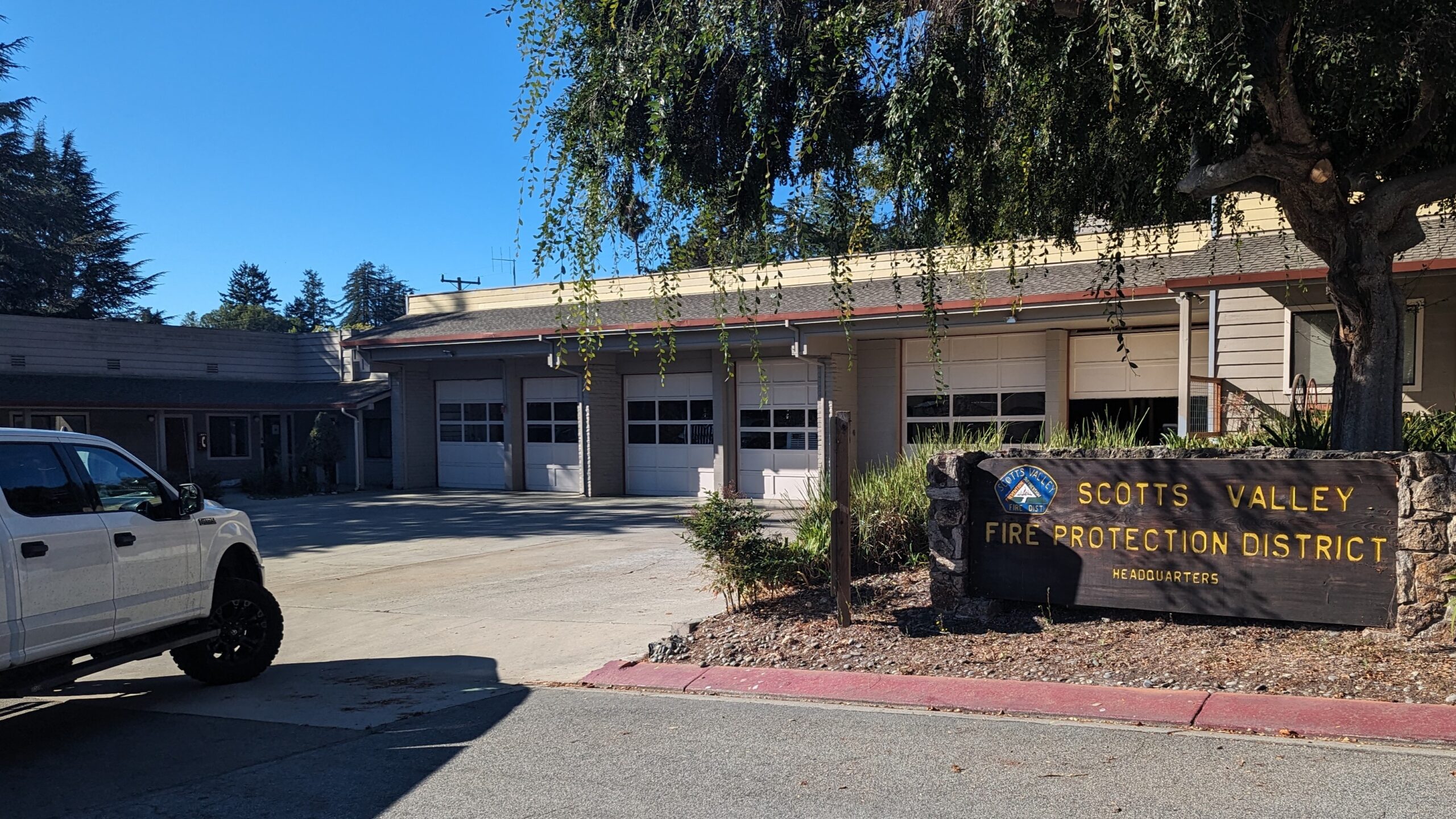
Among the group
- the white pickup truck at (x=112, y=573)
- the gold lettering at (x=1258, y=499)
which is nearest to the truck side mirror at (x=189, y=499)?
the white pickup truck at (x=112, y=573)

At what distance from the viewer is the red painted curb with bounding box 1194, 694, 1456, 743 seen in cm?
567

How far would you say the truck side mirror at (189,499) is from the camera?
7586 millimetres

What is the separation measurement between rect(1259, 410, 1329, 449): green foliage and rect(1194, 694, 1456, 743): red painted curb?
10.6 feet

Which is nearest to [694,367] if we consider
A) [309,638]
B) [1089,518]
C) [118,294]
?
[309,638]

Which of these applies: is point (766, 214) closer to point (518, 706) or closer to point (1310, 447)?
point (518, 706)

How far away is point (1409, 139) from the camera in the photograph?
26.9ft

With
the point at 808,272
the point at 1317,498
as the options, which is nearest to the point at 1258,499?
the point at 1317,498

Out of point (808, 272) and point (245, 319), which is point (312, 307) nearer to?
point (245, 319)

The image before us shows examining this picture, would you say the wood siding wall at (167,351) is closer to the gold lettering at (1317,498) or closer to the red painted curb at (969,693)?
the red painted curb at (969,693)

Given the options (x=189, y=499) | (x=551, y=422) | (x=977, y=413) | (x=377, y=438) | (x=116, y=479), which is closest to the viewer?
(x=116, y=479)

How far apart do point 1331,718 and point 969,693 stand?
2.06 metres

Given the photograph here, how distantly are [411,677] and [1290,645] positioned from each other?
21.0ft

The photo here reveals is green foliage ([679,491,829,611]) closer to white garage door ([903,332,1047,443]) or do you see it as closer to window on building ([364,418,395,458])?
white garage door ([903,332,1047,443])

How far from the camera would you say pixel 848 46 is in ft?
26.2
